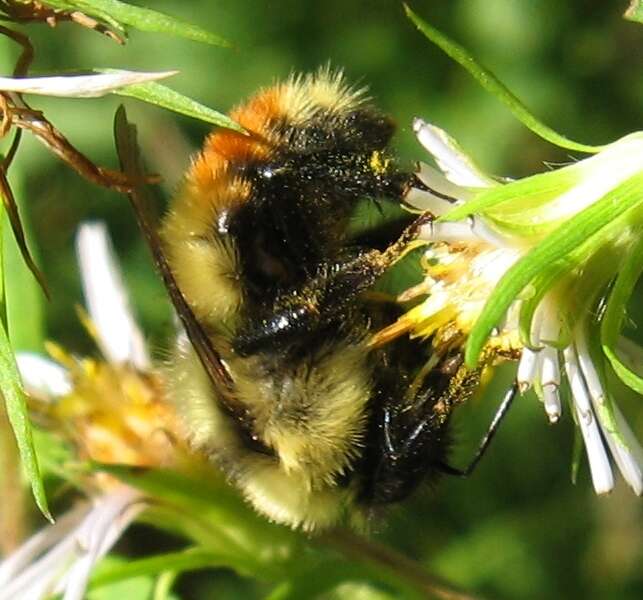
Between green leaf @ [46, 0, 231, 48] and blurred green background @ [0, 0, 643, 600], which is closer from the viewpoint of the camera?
green leaf @ [46, 0, 231, 48]

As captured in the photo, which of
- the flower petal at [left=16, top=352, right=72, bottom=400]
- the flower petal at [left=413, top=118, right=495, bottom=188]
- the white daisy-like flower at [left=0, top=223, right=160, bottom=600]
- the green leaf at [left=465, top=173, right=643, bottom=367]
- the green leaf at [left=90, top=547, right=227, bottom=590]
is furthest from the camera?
the flower petal at [left=16, top=352, right=72, bottom=400]

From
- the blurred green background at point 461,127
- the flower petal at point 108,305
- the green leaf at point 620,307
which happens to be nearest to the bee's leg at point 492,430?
the green leaf at point 620,307

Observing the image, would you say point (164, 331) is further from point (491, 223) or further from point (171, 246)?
point (491, 223)

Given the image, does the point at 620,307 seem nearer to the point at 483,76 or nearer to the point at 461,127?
the point at 483,76

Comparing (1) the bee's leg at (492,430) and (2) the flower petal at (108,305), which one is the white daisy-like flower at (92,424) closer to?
(2) the flower petal at (108,305)

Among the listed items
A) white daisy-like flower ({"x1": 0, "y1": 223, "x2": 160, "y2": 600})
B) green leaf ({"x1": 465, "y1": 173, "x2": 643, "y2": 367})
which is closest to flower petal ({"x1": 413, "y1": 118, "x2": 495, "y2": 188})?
green leaf ({"x1": 465, "y1": 173, "x2": 643, "y2": 367})

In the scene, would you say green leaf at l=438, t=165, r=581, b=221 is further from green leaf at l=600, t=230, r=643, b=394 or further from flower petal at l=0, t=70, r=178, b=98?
flower petal at l=0, t=70, r=178, b=98
